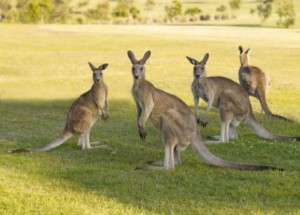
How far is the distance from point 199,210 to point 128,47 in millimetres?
30222

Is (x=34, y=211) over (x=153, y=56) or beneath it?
over

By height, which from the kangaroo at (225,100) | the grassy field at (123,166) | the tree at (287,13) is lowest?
the tree at (287,13)

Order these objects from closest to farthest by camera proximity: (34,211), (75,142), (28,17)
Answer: (34,211) < (75,142) < (28,17)

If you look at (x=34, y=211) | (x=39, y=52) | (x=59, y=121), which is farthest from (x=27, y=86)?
(x=34, y=211)

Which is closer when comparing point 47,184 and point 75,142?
point 47,184

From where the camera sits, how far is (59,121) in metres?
14.2

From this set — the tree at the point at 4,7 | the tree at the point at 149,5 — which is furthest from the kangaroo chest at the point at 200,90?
the tree at the point at 149,5

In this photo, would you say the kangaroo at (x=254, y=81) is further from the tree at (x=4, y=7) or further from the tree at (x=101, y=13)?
the tree at (x=4, y=7)

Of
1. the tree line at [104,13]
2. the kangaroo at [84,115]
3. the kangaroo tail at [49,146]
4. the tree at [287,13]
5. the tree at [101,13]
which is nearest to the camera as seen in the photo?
the kangaroo tail at [49,146]

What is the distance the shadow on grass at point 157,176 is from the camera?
6954 millimetres

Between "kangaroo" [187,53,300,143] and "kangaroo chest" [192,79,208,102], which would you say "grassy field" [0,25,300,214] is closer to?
"kangaroo" [187,53,300,143]

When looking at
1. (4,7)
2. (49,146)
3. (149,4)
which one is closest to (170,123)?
(49,146)

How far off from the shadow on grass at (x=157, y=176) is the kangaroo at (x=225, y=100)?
33 centimetres

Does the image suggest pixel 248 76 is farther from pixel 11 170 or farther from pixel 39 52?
pixel 39 52
